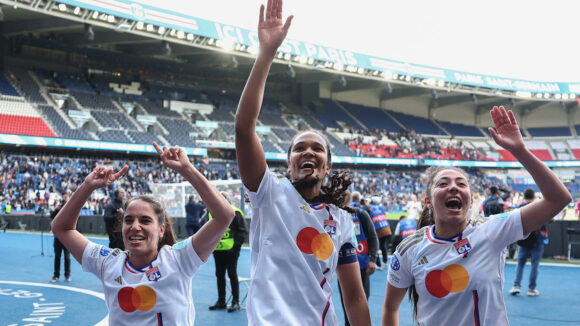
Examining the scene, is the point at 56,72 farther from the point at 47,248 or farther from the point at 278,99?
the point at 47,248

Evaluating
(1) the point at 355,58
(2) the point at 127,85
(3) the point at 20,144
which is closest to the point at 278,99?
(1) the point at 355,58

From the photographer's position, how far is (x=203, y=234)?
9.37 ft

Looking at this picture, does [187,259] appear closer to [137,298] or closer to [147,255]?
[147,255]

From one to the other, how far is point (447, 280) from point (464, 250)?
0.18 m

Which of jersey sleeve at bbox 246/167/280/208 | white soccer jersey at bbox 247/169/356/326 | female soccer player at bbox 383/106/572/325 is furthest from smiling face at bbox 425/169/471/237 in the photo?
jersey sleeve at bbox 246/167/280/208

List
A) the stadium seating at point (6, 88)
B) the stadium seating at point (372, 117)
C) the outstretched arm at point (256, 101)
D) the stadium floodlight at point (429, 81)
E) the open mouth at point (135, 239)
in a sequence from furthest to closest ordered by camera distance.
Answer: the stadium seating at point (372, 117), the stadium floodlight at point (429, 81), the stadium seating at point (6, 88), the open mouth at point (135, 239), the outstretched arm at point (256, 101)

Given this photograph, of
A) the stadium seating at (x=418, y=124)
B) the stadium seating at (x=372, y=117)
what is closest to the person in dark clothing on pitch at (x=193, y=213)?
the stadium seating at (x=372, y=117)

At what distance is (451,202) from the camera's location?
267cm

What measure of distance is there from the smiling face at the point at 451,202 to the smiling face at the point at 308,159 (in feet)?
2.29

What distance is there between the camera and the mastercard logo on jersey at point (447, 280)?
8.23ft

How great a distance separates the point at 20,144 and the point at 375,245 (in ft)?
93.5

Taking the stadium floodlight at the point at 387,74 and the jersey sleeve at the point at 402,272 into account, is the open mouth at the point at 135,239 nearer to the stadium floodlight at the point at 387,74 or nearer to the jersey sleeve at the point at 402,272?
the jersey sleeve at the point at 402,272

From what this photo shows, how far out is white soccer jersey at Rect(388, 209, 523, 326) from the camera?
8.10ft

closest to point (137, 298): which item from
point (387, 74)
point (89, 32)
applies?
point (89, 32)
